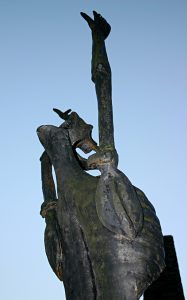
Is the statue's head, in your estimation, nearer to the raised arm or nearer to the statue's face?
the statue's face

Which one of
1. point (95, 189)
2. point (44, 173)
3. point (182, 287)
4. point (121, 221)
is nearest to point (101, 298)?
point (121, 221)

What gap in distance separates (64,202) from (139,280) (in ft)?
2.61

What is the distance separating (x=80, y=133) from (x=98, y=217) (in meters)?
0.83

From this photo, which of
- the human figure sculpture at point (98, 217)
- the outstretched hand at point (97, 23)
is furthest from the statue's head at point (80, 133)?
the outstretched hand at point (97, 23)

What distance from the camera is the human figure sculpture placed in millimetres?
2445

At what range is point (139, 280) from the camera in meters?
2.40

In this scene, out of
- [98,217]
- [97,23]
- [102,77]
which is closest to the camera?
[98,217]

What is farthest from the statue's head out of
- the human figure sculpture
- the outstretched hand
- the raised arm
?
the outstretched hand

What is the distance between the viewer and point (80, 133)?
10.5 feet

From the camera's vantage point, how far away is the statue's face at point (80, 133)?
3174mm

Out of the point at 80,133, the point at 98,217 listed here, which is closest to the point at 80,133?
the point at 80,133

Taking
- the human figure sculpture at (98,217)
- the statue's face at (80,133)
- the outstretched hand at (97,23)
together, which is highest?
the outstretched hand at (97,23)

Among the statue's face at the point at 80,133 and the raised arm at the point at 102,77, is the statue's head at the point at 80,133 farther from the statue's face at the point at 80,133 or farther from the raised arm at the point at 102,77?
the raised arm at the point at 102,77

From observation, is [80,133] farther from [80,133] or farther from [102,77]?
[102,77]
